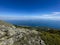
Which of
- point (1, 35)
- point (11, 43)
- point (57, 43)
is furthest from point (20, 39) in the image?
point (57, 43)

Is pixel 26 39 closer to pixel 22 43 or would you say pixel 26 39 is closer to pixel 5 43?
pixel 22 43

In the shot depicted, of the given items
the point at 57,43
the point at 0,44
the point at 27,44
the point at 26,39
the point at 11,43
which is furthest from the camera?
the point at 57,43

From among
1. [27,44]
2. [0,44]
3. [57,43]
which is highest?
[0,44]

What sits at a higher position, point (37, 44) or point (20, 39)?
point (20, 39)

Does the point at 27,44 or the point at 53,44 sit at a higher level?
the point at 27,44

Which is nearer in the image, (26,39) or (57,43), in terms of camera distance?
(26,39)

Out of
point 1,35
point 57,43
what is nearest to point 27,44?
point 1,35

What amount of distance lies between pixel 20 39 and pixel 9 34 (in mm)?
3815

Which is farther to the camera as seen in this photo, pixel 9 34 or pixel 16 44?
pixel 9 34

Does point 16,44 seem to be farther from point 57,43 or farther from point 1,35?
point 57,43

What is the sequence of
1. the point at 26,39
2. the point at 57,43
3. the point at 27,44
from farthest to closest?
the point at 57,43
the point at 26,39
the point at 27,44

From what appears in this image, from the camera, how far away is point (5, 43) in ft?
56.7

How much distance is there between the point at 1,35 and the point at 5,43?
4.58m

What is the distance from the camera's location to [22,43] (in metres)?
19.0
